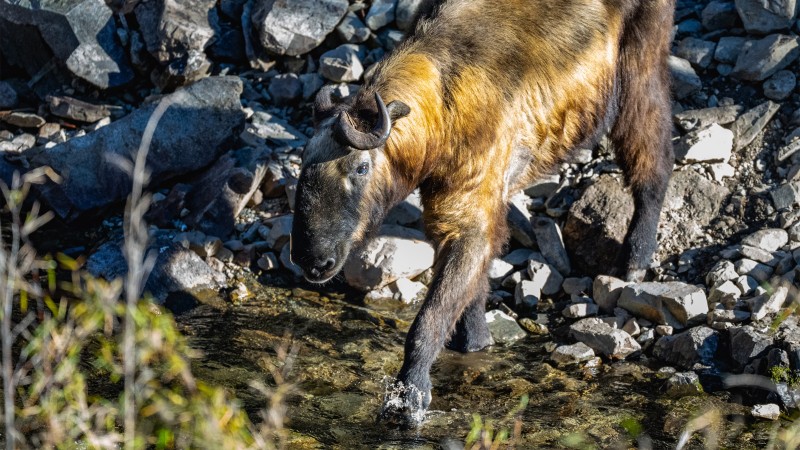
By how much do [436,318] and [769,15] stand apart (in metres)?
4.49

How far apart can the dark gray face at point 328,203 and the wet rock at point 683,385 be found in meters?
2.22

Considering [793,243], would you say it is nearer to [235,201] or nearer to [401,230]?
[401,230]

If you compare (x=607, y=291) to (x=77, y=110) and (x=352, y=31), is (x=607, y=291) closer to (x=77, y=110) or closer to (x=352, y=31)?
(x=352, y=31)

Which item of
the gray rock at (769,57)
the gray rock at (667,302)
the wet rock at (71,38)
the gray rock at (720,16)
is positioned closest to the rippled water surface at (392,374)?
the gray rock at (667,302)

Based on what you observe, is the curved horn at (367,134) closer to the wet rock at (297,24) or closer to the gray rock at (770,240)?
the gray rock at (770,240)

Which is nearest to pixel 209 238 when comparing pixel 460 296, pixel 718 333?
pixel 460 296

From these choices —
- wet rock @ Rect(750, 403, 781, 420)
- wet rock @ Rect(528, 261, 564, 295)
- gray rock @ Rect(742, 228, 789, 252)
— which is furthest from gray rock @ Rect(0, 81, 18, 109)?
wet rock @ Rect(750, 403, 781, 420)

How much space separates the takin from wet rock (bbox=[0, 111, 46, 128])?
4510mm

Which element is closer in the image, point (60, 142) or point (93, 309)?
point (93, 309)

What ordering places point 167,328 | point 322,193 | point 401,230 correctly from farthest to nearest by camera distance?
point 401,230, point 322,193, point 167,328

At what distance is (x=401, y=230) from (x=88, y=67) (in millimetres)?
4008

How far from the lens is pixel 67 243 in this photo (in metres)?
8.92

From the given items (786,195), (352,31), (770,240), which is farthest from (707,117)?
(352,31)

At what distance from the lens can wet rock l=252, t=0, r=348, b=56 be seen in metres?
10.0
